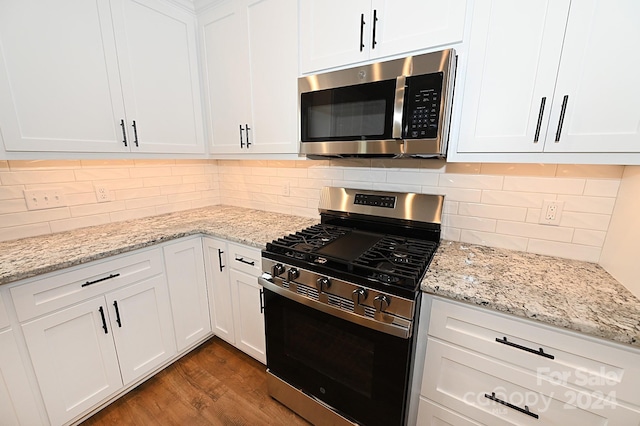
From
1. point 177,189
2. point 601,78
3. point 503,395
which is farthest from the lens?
point 177,189

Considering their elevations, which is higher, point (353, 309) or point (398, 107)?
point (398, 107)

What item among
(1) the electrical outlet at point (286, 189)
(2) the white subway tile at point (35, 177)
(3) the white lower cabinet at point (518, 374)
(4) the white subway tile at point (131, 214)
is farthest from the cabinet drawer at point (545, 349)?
(2) the white subway tile at point (35, 177)

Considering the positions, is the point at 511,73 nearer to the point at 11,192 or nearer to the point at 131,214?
the point at 131,214

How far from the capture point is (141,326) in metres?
1.58

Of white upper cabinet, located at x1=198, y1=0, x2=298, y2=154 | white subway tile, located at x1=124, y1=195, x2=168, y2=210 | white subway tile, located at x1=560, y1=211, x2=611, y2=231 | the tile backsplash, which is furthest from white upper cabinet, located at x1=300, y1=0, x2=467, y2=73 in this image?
white subway tile, located at x1=124, y1=195, x2=168, y2=210

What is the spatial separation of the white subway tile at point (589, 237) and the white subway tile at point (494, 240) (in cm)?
19

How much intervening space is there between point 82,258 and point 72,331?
38 cm

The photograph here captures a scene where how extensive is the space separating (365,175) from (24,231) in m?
2.06

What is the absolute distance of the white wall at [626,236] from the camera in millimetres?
977

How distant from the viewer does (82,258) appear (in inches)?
50.1

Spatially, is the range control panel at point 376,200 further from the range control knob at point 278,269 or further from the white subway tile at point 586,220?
the white subway tile at point 586,220

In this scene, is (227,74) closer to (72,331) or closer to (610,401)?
(72,331)

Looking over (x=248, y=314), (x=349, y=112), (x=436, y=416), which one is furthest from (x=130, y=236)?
(x=436, y=416)

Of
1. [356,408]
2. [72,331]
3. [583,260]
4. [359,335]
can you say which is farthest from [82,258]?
[583,260]
